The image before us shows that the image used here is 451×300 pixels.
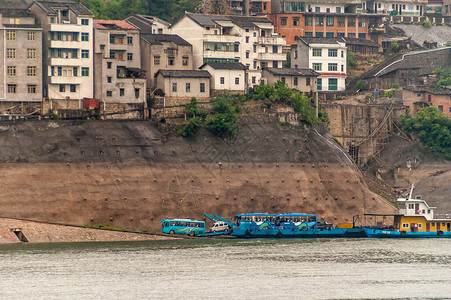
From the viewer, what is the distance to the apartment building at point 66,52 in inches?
4710

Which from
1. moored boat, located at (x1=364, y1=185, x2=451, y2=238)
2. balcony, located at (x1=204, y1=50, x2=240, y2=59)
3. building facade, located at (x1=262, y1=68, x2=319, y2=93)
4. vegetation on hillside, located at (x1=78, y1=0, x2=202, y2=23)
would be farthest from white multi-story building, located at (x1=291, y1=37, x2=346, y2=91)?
moored boat, located at (x1=364, y1=185, x2=451, y2=238)

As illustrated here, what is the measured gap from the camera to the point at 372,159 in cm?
13262

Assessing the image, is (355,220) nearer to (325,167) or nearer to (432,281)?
(325,167)

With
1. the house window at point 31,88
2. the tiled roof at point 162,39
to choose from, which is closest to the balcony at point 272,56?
the tiled roof at point 162,39

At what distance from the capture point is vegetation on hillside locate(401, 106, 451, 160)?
431 feet

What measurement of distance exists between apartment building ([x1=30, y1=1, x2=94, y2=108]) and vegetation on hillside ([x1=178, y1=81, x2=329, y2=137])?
456 inches

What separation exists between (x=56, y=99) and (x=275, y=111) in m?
24.1

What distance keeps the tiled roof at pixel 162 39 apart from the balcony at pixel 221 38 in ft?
8.71

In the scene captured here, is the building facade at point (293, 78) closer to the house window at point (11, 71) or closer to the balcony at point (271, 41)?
the balcony at point (271, 41)

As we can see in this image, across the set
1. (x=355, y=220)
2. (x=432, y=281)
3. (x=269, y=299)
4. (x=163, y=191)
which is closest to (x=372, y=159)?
(x=355, y=220)

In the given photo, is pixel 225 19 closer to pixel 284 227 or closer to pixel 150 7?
pixel 150 7

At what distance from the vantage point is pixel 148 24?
13700 centimetres

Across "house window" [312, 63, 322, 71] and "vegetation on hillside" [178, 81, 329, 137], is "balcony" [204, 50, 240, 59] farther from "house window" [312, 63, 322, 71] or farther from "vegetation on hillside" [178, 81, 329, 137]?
"house window" [312, 63, 322, 71]

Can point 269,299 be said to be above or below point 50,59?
below
